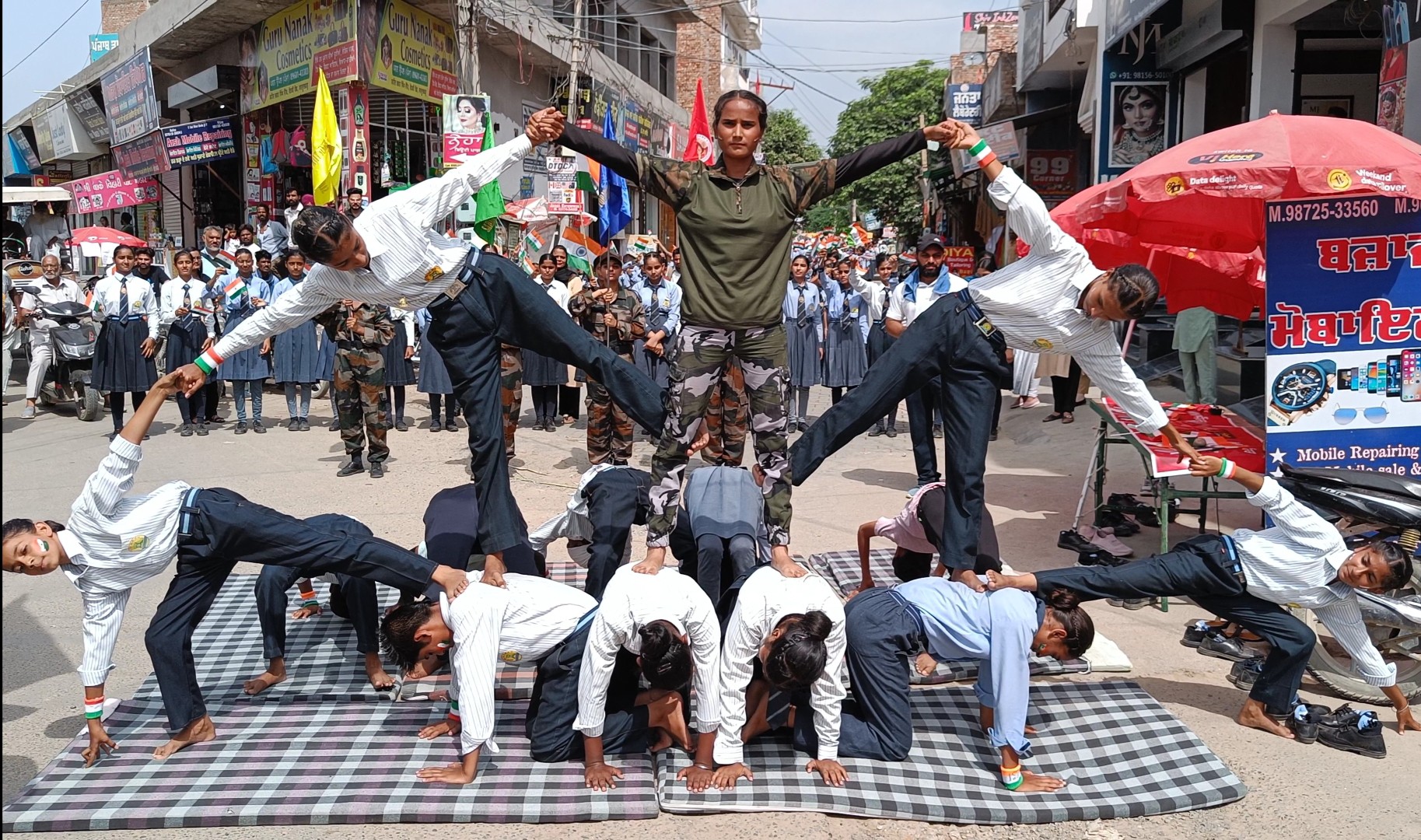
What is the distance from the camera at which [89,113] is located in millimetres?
24984

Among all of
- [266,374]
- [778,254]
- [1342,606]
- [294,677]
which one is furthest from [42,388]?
[1342,606]

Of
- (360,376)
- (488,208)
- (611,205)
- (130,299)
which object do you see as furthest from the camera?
(611,205)

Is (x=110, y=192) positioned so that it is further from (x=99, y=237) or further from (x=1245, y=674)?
(x=1245, y=674)

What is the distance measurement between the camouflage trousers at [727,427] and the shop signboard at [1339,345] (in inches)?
109

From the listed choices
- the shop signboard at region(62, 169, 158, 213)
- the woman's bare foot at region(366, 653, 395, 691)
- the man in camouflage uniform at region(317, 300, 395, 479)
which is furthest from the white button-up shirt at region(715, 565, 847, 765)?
the shop signboard at region(62, 169, 158, 213)

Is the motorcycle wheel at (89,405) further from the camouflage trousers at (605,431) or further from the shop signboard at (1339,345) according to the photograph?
the shop signboard at (1339,345)

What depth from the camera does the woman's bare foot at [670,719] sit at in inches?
165

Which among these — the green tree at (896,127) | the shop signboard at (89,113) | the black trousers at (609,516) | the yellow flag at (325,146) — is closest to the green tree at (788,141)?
the green tree at (896,127)

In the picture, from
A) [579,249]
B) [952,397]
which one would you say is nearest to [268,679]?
[952,397]

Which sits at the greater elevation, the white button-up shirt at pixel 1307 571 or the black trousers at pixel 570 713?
the white button-up shirt at pixel 1307 571

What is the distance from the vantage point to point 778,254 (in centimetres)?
475

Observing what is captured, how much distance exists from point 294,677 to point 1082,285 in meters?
3.88

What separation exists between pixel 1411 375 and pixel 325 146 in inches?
424

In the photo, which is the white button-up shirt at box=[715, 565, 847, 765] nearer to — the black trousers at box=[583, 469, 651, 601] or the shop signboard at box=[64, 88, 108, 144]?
the black trousers at box=[583, 469, 651, 601]
